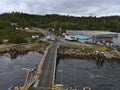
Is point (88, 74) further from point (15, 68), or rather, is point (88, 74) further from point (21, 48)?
point (21, 48)

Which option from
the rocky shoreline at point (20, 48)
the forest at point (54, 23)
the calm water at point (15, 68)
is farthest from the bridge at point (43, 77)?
the forest at point (54, 23)

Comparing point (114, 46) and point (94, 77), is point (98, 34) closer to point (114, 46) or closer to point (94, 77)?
point (114, 46)

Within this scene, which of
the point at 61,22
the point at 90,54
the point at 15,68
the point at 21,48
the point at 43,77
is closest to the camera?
the point at 43,77

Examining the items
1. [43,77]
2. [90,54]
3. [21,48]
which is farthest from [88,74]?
[21,48]

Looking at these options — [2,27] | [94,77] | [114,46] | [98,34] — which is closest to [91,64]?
[94,77]

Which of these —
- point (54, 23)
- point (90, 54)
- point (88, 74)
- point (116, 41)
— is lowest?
point (88, 74)

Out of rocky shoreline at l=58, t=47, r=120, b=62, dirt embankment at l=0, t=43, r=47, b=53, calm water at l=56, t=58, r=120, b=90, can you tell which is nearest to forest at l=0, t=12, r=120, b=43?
dirt embankment at l=0, t=43, r=47, b=53

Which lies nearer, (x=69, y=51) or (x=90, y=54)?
(x=90, y=54)
